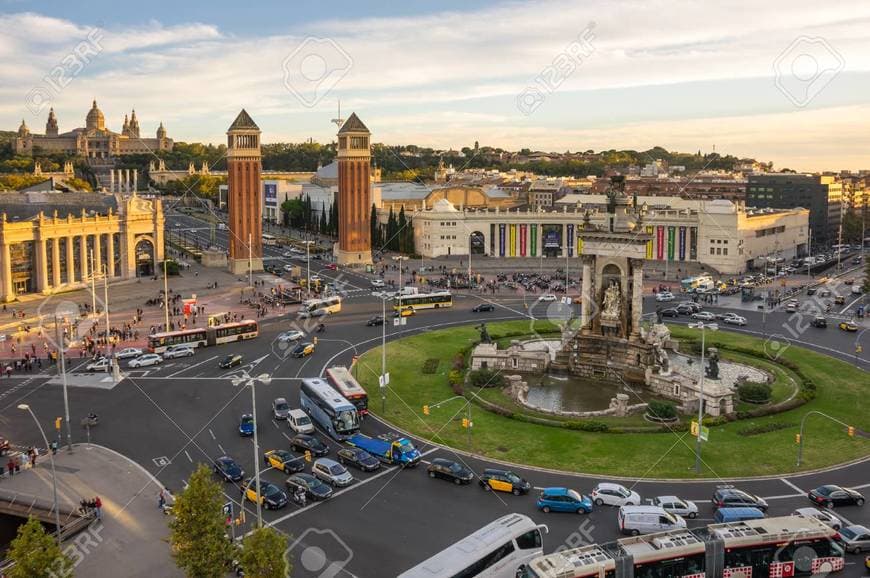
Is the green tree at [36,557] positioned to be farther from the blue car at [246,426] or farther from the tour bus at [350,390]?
the tour bus at [350,390]

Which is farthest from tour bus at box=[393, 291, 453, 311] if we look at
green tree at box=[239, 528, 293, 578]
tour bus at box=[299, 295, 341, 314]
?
green tree at box=[239, 528, 293, 578]

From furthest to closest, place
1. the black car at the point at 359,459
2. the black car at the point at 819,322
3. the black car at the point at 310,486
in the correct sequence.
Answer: the black car at the point at 819,322, the black car at the point at 359,459, the black car at the point at 310,486

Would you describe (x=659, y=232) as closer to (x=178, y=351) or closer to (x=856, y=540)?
(x=178, y=351)

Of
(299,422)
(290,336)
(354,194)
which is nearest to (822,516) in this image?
(299,422)

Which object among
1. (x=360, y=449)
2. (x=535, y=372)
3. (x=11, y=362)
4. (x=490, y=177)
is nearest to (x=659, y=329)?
(x=535, y=372)

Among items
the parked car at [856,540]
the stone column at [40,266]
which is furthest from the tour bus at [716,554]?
the stone column at [40,266]

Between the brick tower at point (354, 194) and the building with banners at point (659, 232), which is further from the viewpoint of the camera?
the brick tower at point (354, 194)

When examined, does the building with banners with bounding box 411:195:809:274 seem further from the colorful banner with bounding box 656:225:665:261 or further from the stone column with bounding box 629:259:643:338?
the stone column with bounding box 629:259:643:338
